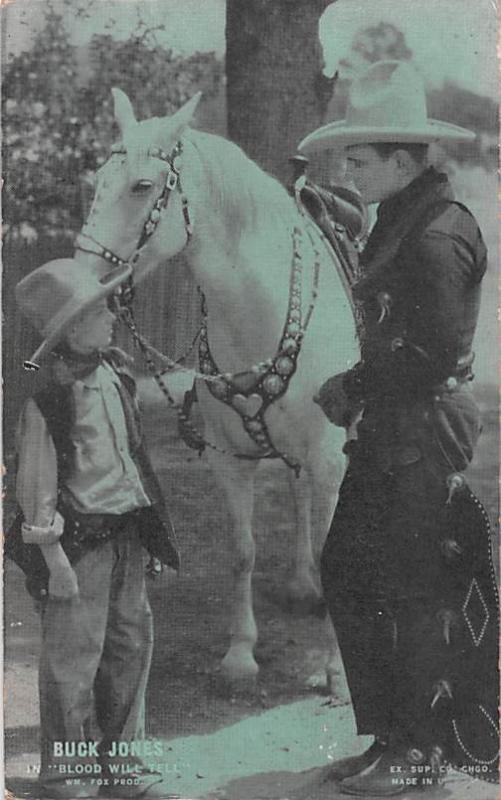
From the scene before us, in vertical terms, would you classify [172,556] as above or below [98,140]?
below

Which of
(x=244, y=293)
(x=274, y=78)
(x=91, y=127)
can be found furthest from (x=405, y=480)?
(x=91, y=127)

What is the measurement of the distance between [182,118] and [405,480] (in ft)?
2.99

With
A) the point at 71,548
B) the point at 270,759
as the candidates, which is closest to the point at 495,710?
the point at 270,759

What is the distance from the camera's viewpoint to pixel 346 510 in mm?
2760

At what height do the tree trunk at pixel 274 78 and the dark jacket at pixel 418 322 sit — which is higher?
the tree trunk at pixel 274 78

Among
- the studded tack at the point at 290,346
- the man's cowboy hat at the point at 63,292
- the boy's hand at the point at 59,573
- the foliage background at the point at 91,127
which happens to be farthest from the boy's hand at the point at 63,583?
the studded tack at the point at 290,346

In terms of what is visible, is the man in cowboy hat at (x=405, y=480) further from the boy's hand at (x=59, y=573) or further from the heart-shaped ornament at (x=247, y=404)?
the boy's hand at (x=59, y=573)

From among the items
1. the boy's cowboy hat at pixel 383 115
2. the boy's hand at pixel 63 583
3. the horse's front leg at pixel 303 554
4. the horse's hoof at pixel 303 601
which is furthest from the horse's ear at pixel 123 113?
the horse's hoof at pixel 303 601

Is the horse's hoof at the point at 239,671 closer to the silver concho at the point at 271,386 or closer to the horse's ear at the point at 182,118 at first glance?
the silver concho at the point at 271,386

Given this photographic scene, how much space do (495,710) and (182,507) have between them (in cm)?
81

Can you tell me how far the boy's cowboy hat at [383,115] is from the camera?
274 centimetres

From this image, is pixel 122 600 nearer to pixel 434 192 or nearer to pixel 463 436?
pixel 463 436

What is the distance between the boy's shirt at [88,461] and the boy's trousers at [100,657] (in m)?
0.08

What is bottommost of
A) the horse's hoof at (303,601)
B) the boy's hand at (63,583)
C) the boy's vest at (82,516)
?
the horse's hoof at (303,601)
